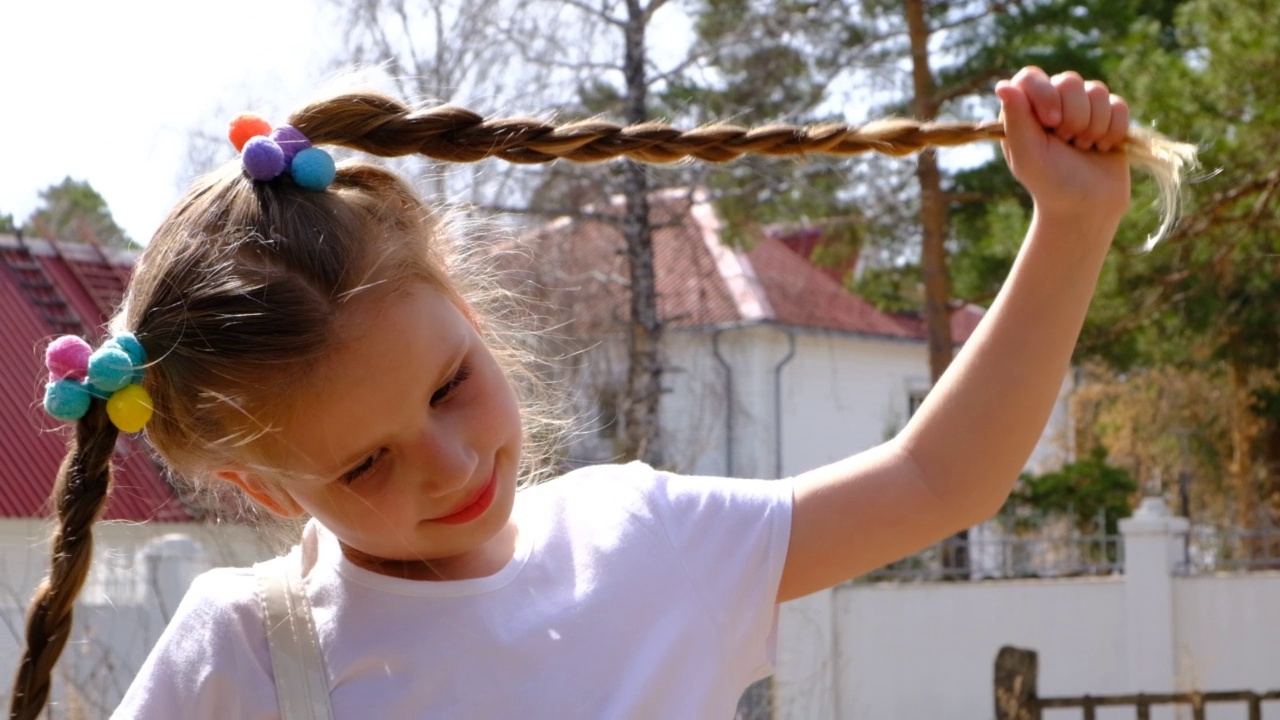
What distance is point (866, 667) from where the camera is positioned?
1000cm

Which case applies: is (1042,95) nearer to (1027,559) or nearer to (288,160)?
(288,160)

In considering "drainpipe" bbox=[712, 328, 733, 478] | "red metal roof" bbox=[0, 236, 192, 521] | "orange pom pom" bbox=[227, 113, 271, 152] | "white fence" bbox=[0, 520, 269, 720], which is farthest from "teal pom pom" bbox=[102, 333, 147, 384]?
"drainpipe" bbox=[712, 328, 733, 478]

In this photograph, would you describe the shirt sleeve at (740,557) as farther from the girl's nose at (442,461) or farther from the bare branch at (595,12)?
the bare branch at (595,12)

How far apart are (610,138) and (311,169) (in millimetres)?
273

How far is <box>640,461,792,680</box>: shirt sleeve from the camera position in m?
1.37

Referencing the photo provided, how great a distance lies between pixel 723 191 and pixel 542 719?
10.9 meters

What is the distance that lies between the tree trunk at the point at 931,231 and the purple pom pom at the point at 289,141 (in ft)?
33.8

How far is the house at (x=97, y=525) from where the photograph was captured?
4090mm

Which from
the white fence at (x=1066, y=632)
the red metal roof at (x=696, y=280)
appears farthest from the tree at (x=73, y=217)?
the white fence at (x=1066, y=632)

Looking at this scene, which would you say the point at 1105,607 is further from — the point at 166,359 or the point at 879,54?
the point at 166,359

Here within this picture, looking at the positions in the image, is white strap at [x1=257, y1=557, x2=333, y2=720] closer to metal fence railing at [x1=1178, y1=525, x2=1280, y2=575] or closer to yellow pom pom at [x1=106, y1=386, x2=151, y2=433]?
yellow pom pom at [x1=106, y1=386, x2=151, y2=433]

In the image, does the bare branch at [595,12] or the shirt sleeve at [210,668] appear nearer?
the shirt sleeve at [210,668]

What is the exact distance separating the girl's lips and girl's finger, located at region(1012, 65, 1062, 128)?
22.7 inches

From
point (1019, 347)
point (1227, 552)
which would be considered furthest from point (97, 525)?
point (1227, 552)
